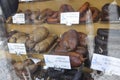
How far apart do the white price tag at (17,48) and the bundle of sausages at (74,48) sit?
8.0 inches

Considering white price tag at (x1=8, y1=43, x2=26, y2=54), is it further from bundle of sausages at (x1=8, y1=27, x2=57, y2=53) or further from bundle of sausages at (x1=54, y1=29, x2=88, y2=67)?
bundle of sausages at (x1=54, y1=29, x2=88, y2=67)

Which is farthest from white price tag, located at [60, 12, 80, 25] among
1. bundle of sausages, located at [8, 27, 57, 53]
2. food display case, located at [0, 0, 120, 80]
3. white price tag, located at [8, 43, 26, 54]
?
white price tag, located at [8, 43, 26, 54]

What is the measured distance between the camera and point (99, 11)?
1.10m

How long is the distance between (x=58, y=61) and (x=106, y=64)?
9.0 inches

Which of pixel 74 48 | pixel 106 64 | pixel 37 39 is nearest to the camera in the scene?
pixel 106 64

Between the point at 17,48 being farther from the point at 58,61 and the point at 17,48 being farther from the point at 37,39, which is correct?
the point at 58,61

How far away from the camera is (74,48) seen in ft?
3.49

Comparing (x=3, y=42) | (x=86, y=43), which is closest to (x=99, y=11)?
(x=86, y=43)

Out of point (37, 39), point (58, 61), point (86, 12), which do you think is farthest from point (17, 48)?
point (86, 12)

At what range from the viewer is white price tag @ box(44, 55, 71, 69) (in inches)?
41.5

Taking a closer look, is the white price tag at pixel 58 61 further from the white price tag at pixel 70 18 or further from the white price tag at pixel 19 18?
the white price tag at pixel 19 18

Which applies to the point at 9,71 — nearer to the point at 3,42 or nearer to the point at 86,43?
the point at 3,42

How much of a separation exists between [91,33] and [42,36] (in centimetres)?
27

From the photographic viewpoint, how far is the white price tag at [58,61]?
1055 mm
